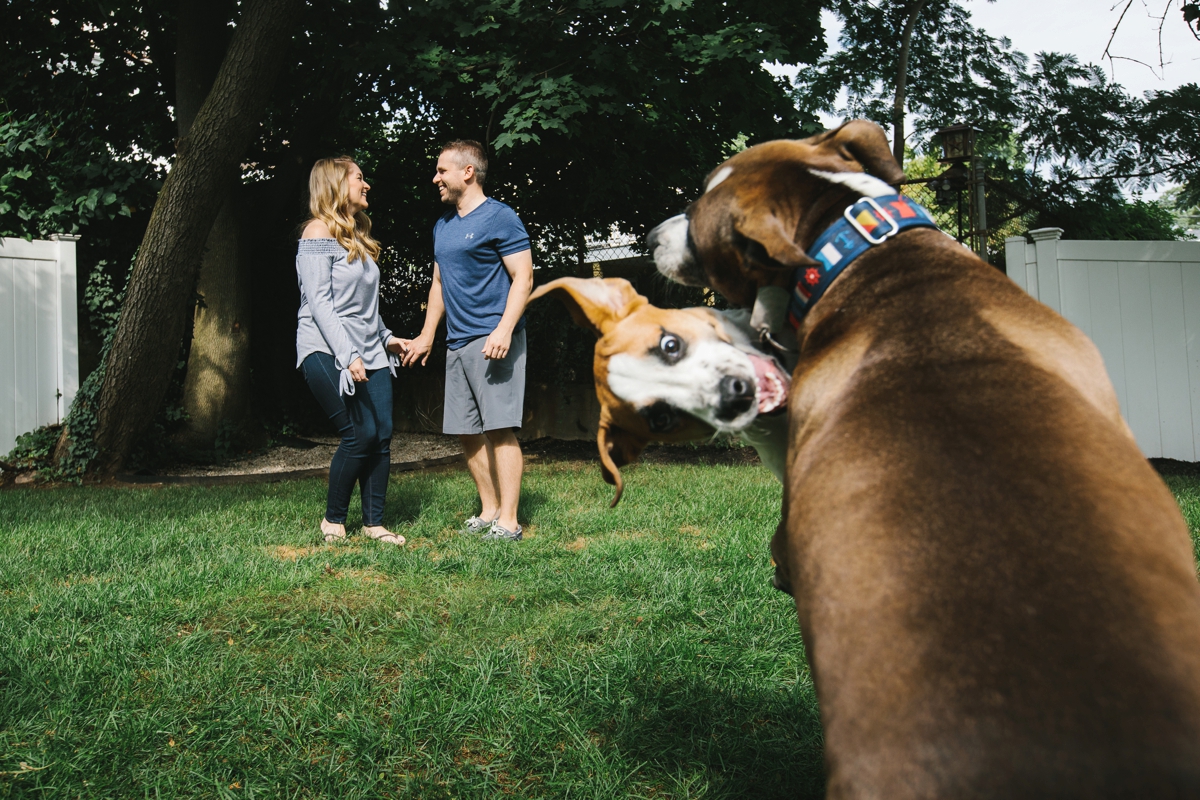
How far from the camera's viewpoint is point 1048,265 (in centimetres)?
811

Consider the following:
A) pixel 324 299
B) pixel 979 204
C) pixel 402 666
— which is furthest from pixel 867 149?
pixel 979 204

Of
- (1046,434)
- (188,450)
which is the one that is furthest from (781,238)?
(188,450)

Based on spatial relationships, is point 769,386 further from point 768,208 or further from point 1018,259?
point 1018,259

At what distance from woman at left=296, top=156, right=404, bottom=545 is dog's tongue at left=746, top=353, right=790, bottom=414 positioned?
137 inches

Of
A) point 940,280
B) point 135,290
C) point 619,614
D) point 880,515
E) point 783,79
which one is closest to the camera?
point 880,515

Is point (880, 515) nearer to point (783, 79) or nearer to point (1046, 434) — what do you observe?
point (1046, 434)

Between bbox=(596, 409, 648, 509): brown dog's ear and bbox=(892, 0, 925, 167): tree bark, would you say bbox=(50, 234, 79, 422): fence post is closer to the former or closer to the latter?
bbox=(596, 409, 648, 509): brown dog's ear

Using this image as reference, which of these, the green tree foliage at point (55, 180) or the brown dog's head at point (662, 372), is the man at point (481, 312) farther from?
the green tree foliage at point (55, 180)

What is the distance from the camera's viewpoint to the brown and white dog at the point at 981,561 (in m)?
0.94

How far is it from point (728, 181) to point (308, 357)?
3.77 m

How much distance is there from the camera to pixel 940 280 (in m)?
1.50

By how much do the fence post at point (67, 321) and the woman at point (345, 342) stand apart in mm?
4964

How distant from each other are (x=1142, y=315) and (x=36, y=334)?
10707 mm

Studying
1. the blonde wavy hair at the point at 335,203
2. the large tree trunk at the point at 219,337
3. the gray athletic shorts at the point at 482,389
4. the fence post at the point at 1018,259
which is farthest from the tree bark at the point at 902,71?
the blonde wavy hair at the point at 335,203
